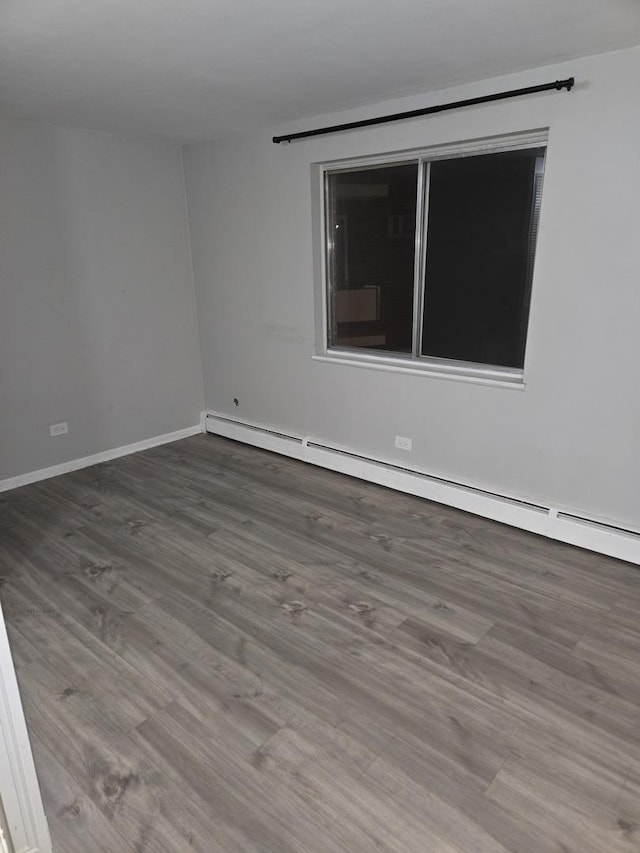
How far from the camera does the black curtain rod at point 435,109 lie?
8.54ft

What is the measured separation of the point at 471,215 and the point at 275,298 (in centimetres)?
155

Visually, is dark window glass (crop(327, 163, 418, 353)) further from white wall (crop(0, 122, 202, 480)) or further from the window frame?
white wall (crop(0, 122, 202, 480))

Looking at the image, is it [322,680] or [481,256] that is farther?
[481,256]

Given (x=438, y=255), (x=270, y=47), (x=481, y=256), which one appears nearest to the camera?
(x=270, y=47)

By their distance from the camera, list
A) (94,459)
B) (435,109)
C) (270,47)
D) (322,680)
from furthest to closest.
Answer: (94,459), (435,109), (270,47), (322,680)

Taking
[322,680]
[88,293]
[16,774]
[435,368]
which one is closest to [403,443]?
[435,368]

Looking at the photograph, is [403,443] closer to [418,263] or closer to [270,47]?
[418,263]

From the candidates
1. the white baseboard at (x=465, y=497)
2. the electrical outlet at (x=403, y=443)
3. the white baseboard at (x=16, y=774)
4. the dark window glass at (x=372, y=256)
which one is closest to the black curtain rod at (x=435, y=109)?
the dark window glass at (x=372, y=256)

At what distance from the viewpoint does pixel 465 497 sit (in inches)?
135

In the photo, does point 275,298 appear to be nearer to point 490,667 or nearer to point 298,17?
point 298,17

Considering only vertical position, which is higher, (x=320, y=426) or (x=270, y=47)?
(x=270, y=47)

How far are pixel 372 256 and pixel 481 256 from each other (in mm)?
800

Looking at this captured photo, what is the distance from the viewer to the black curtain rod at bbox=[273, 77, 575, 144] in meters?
2.60

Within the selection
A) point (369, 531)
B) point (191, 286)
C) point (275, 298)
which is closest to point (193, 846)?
point (369, 531)
